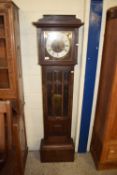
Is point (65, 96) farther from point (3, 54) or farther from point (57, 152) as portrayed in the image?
point (3, 54)

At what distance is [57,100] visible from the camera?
6.17ft

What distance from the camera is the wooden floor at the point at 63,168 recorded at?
188 cm

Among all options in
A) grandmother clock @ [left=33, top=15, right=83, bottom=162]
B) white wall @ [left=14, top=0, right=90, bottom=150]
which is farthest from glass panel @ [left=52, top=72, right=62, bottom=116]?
white wall @ [left=14, top=0, right=90, bottom=150]

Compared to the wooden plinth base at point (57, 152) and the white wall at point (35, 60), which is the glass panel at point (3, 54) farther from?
the wooden plinth base at point (57, 152)

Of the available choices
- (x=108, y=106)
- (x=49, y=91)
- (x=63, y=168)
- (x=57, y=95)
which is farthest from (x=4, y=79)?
(x=63, y=168)

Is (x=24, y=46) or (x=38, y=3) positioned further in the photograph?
(x=24, y=46)

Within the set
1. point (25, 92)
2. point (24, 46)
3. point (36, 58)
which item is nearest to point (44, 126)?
point (25, 92)

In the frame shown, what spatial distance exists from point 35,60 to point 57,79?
0.34 m

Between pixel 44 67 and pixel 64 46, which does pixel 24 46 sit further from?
pixel 64 46

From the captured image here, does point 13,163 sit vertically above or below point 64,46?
below

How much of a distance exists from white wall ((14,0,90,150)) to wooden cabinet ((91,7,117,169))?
246 mm

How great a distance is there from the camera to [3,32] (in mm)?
1377

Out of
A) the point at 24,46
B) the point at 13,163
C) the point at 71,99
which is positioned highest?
the point at 24,46

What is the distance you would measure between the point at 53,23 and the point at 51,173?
175 cm
